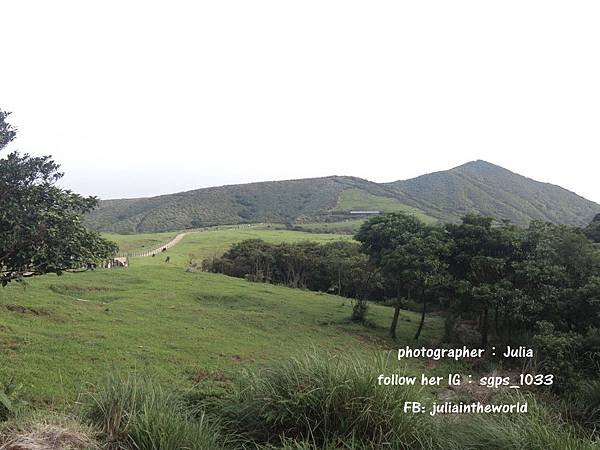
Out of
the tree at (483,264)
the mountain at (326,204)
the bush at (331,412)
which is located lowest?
the bush at (331,412)

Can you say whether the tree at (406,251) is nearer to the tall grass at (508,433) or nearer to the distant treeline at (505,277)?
the distant treeline at (505,277)

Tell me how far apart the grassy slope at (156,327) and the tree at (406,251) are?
3.28 meters

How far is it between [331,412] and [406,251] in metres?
19.8

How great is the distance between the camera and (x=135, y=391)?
6.00 meters

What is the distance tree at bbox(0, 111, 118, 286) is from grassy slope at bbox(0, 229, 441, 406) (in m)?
2.48

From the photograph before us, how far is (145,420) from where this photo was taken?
5387 mm

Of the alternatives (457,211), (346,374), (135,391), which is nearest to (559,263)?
(346,374)

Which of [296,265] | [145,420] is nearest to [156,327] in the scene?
[145,420]

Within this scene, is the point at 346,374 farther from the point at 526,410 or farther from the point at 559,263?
the point at 559,263

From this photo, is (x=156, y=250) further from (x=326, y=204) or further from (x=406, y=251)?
(x=326, y=204)

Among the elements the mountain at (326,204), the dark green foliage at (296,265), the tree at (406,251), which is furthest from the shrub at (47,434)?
the mountain at (326,204)

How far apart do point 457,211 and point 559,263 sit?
117 meters

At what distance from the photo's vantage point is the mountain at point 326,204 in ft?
386

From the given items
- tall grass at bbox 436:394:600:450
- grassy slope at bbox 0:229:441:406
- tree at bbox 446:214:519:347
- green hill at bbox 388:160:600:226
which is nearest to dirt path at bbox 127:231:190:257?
grassy slope at bbox 0:229:441:406
